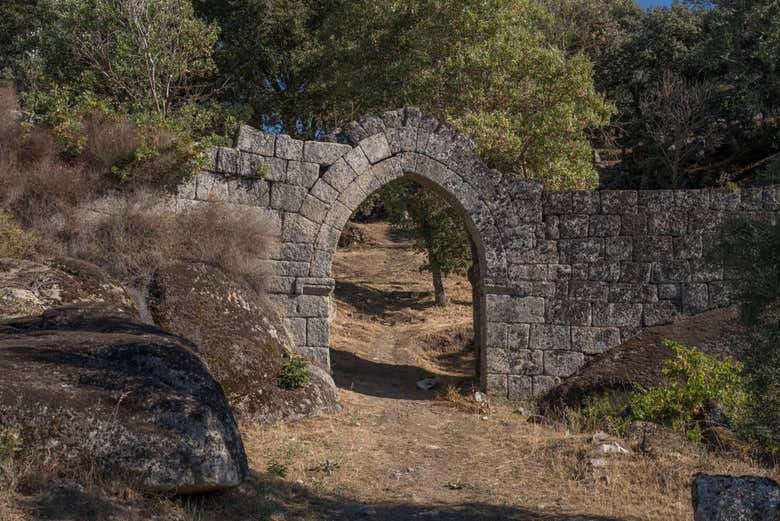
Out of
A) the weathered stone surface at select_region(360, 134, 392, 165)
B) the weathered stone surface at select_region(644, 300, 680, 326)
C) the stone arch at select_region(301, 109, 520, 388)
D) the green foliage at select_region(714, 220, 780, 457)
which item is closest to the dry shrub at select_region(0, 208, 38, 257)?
the stone arch at select_region(301, 109, 520, 388)

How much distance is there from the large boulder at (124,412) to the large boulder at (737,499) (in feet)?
9.55

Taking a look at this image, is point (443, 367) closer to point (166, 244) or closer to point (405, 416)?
point (405, 416)

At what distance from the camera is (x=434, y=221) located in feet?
54.2

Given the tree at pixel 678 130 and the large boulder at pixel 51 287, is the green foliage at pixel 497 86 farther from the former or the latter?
the large boulder at pixel 51 287

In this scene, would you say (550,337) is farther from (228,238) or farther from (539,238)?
(228,238)

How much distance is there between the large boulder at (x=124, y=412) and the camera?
13.8ft

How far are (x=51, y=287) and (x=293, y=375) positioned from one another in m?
2.77

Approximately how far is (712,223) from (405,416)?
17.6 feet

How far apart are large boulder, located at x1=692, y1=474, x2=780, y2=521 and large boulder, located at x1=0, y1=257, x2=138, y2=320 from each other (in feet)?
17.8

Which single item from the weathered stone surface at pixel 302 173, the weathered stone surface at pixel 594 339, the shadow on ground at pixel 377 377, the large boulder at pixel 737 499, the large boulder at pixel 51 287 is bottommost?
the shadow on ground at pixel 377 377

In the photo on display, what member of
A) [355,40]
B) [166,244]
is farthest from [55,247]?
[355,40]

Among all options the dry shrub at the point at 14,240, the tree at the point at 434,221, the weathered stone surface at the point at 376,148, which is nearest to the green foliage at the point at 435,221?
the tree at the point at 434,221

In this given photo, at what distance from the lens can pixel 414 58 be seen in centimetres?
1524

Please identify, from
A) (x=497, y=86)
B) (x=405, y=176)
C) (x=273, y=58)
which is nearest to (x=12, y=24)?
(x=273, y=58)
